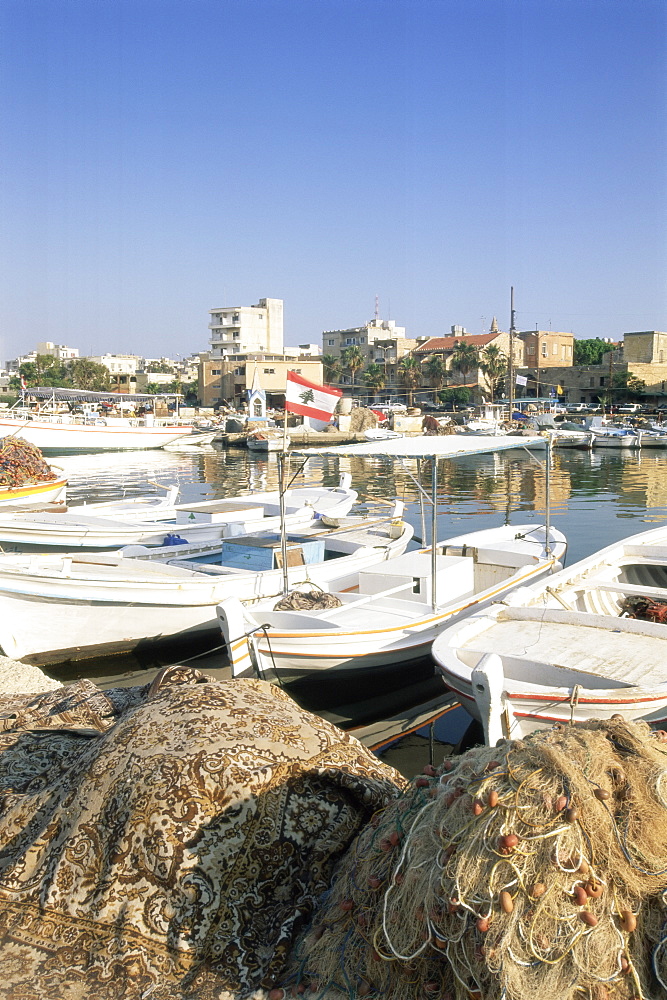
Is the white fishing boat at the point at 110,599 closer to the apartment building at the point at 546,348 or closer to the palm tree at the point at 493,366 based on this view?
the palm tree at the point at 493,366

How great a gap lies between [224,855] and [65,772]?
1208mm

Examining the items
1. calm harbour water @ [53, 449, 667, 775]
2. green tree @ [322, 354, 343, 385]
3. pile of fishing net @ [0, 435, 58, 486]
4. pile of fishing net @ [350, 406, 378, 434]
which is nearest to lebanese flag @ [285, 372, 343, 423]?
calm harbour water @ [53, 449, 667, 775]

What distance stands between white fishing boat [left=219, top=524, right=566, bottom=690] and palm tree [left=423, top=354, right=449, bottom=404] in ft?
256

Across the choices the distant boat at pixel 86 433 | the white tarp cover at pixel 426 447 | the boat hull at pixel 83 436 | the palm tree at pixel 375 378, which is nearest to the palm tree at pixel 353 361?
the palm tree at pixel 375 378

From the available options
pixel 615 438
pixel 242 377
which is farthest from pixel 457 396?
pixel 615 438

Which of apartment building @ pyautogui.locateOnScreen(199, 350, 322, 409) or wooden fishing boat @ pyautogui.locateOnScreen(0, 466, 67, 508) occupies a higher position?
apartment building @ pyautogui.locateOnScreen(199, 350, 322, 409)

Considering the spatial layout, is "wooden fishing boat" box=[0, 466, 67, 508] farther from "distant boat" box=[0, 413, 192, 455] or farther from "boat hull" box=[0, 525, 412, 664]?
"distant boat" box=[0, 413, 192, 455]

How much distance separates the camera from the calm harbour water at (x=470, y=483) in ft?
80.8

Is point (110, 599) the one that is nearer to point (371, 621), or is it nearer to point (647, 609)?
point (371, 621)

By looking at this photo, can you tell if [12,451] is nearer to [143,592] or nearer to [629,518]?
[143,592]

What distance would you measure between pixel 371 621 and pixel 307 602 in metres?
1.08

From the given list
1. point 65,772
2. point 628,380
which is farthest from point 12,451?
point 628,380

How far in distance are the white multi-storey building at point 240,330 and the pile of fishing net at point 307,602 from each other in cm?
8899

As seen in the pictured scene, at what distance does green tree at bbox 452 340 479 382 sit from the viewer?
8512 centimetres
